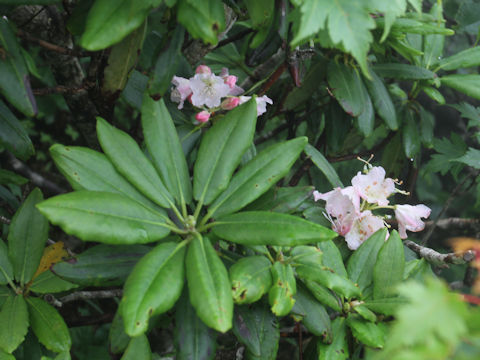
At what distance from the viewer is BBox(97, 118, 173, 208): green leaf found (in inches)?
37.8

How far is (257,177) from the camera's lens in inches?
39.5

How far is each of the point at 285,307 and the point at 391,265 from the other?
32 cm

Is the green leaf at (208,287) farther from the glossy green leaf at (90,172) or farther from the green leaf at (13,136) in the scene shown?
the green leaf at (13,136)

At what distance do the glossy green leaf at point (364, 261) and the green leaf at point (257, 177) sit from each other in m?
0.30

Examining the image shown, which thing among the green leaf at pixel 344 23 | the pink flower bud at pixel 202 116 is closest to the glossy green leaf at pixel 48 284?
the pink flower bud at pixel 202 116

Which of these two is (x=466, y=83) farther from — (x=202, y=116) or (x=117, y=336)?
(x=117, y=336)

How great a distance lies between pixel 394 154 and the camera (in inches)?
69.8

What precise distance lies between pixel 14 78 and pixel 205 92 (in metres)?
0.47

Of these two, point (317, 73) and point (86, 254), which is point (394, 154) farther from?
point (86, 254)

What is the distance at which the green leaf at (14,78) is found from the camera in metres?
0.92

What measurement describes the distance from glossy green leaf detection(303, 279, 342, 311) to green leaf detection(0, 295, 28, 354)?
2.03 ft

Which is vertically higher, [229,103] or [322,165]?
[229,103]

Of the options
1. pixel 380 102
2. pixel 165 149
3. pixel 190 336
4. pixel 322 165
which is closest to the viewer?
pixel 190 336

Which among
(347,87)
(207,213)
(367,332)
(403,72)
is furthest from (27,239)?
(403,72)
